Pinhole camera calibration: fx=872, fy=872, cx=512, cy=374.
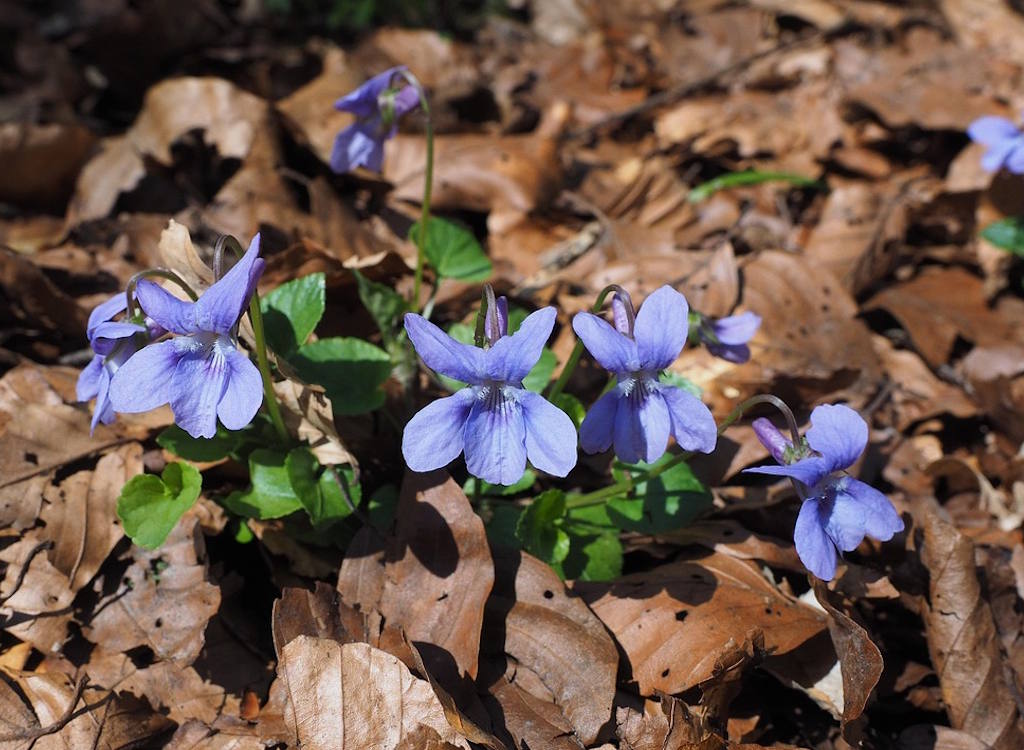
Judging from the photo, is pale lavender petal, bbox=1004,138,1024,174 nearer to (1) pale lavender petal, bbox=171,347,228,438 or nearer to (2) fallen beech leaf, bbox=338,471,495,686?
(2) fallen beech leaf, bbox=338,471,495,686

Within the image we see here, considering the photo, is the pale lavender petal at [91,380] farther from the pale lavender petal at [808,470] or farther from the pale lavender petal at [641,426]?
the pale lavender petal at [808,470]

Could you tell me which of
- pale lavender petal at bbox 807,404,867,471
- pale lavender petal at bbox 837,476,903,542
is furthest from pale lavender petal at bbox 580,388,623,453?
pale lavender petal at bbox 837,476,903,542

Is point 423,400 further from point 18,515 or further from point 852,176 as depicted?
point 852,176

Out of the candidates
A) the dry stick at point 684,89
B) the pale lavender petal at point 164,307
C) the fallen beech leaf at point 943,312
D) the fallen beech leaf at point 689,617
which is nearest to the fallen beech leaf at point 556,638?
the fallen beech leaf at point 689,617

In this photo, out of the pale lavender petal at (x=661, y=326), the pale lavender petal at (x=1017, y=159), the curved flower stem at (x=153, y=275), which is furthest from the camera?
the pale lavender petal at (x=1017, y=159)

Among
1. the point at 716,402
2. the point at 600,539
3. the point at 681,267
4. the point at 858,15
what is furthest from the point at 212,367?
the point at 858,15

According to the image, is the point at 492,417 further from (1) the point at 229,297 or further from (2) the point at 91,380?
(2) the point at 91,380
